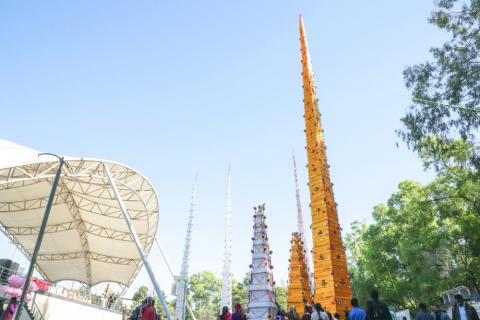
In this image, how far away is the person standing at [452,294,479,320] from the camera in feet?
33.3

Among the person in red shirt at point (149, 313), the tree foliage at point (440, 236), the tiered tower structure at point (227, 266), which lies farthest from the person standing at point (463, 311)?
the tiered tower structure at point (227, 266)

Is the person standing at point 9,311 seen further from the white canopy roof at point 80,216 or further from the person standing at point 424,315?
the person standing at point 424,315

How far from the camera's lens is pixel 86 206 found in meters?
32.6

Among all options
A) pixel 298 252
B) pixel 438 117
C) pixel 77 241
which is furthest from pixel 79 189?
pixel 438 117

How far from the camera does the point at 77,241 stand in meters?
37.1

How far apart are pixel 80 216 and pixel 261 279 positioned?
29.2 metres

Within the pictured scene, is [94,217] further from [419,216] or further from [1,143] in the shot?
[419,216]

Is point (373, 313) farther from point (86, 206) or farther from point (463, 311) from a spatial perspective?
point (86, 206)

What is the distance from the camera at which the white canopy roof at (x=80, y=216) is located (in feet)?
75.9

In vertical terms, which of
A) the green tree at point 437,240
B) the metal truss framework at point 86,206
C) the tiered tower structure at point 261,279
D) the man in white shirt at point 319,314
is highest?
the metal truss framework at point 86,206

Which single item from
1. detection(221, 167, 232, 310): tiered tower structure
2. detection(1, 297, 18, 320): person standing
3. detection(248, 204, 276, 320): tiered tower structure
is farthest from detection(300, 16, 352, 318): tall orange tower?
detection(221, 167, 232, 310): tiered tower structure

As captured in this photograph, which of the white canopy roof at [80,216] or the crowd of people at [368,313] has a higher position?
the white canopy roof at [80,216]

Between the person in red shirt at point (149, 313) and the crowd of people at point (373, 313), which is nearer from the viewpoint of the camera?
the crowd of people at point (373, 313)

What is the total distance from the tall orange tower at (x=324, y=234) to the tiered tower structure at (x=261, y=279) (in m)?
2.17
